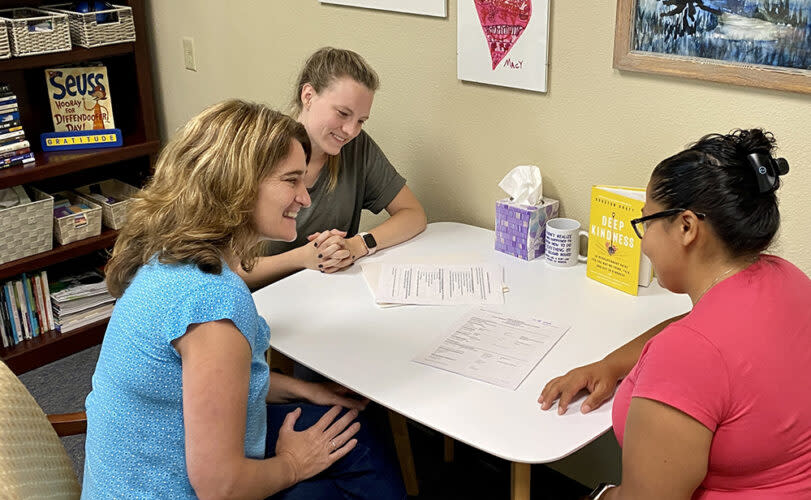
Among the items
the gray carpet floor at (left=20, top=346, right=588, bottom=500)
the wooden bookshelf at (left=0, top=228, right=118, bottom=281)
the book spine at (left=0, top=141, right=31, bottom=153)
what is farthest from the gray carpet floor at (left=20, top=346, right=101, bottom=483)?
the book spine at (left=0, top=141, right=31, bottom=153)

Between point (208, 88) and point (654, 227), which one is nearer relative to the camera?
point (654, 227)

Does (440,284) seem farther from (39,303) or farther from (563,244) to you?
(39,303)

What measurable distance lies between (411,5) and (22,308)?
1.77 m

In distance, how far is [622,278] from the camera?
69.7 inches

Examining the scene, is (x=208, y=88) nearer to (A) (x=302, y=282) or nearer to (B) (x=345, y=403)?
(A) (x=302, y=282)

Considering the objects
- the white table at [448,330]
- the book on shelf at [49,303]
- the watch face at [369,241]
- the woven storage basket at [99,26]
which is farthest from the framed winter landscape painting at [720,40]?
the book on shelf at [49,303]

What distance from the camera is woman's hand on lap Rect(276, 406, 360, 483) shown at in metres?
1.46

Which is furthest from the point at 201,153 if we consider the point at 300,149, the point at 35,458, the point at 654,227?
the point at 654,227

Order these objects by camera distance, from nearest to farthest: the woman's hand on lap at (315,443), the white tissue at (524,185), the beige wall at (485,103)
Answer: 1. the woman's hand on lap at (315,443)
2. the beige wall at (485,103)
3. the white tissue at (524,185)

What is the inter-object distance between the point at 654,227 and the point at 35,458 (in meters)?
1.07

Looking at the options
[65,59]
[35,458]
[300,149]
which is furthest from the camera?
[65,59]

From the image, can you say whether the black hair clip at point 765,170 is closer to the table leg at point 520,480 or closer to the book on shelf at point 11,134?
the table leg at point 520,480

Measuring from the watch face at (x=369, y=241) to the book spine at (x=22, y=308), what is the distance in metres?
1.48

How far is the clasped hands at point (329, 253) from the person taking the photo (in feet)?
6.37
